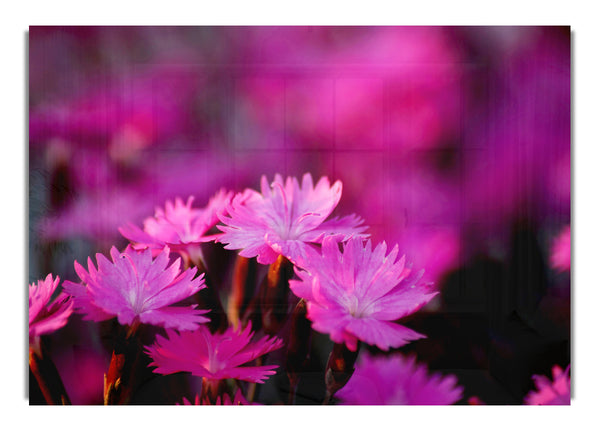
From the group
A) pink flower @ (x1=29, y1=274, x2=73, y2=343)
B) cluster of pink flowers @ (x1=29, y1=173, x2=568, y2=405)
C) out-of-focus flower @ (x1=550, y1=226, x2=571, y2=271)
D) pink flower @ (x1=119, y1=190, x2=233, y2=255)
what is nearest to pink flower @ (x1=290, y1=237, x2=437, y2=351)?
cluster of pink flowers @ (x1=29, y1=173, x2=568, y2=405)

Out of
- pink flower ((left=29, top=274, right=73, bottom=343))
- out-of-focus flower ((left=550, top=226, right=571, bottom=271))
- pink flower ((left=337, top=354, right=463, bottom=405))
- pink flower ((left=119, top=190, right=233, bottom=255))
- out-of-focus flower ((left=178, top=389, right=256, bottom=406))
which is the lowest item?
out-of-focus flower ((left=178, top=389, right=256, bottom=406))

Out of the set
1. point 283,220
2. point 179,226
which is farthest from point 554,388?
point 179,226

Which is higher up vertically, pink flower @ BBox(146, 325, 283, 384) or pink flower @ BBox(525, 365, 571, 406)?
pink flower @ BBox(146, 325, 283, 384)

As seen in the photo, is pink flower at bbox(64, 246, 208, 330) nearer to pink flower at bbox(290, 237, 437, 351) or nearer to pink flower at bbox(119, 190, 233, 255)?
pink flower at bbox(119, 190, 233, 255)

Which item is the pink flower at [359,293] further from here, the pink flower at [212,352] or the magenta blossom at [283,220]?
the pink flower at [212,352]

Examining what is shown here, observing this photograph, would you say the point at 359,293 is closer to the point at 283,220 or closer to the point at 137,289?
the point at 283,220

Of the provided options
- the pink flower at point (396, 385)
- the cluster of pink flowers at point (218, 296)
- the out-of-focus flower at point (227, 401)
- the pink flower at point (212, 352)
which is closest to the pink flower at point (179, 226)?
the cluster of pink flowers at point (218, 296)
